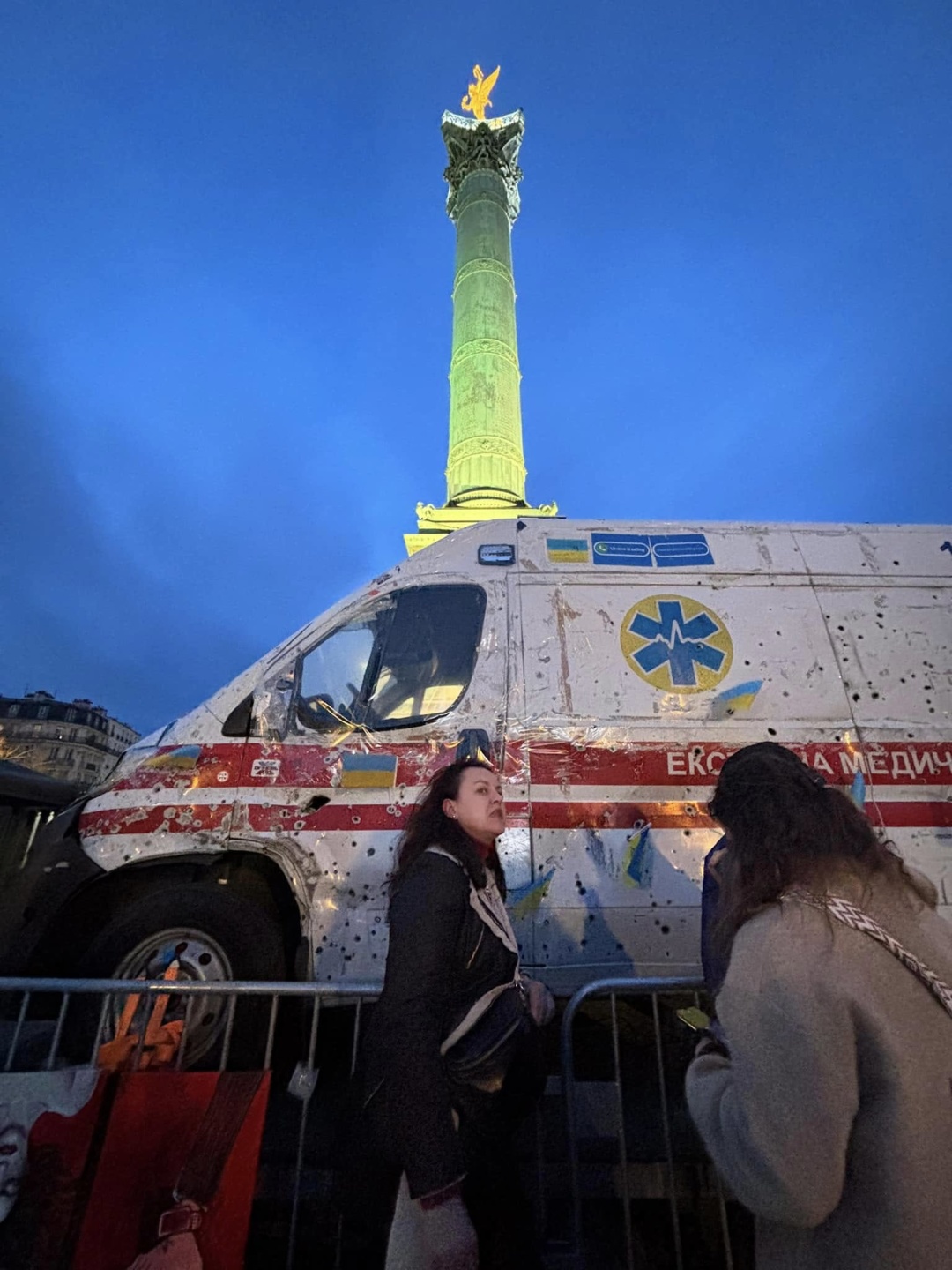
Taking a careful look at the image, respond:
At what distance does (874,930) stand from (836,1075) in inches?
9.8

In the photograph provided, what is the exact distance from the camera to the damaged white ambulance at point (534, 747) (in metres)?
3.14

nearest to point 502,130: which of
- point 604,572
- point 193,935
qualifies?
point 604,572

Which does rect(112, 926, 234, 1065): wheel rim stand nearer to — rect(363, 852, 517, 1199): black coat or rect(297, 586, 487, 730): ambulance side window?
rect(297, 586, 487, 730): ambulance side window

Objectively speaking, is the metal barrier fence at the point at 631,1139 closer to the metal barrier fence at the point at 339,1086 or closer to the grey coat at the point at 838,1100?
the metal barrier fence at the point at 339,1086

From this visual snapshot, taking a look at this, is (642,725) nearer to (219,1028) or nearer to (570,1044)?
(570,1044)

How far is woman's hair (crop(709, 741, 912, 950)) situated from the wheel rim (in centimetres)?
258

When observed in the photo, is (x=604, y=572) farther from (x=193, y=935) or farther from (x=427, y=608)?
(x=193, y=935)

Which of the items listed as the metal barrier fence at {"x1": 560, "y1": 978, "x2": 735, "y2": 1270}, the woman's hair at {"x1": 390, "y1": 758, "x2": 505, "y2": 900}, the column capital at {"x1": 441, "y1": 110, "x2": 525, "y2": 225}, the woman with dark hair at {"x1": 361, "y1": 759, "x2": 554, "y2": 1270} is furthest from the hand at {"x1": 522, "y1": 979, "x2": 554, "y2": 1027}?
the column capital at {"x1": 441, "y1": 110, "x2": 525, "y2": 225}

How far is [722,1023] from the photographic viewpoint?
1.10m

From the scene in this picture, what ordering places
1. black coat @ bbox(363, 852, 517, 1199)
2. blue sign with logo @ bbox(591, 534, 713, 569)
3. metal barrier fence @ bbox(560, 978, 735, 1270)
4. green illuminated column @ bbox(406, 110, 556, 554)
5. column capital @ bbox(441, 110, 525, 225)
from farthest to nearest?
Result: column capital @ bbox(441, 110, 525, 225), green illuminated column @ bbox(406, 110, 556, 554), blue sign with logo @ bbox(591, 534, 713, 569), metal barrier fence @ bbox(560, 978, 735, 1270), black coat @ bbox(363, 852, 517, 1199)

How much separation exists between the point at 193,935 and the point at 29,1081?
1.09 metres

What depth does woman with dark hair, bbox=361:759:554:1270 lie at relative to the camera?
133cm

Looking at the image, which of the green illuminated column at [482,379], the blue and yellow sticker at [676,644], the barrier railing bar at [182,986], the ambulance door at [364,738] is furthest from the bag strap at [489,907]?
the green illuminated column at [482,379]

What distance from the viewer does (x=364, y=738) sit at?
136 inches
